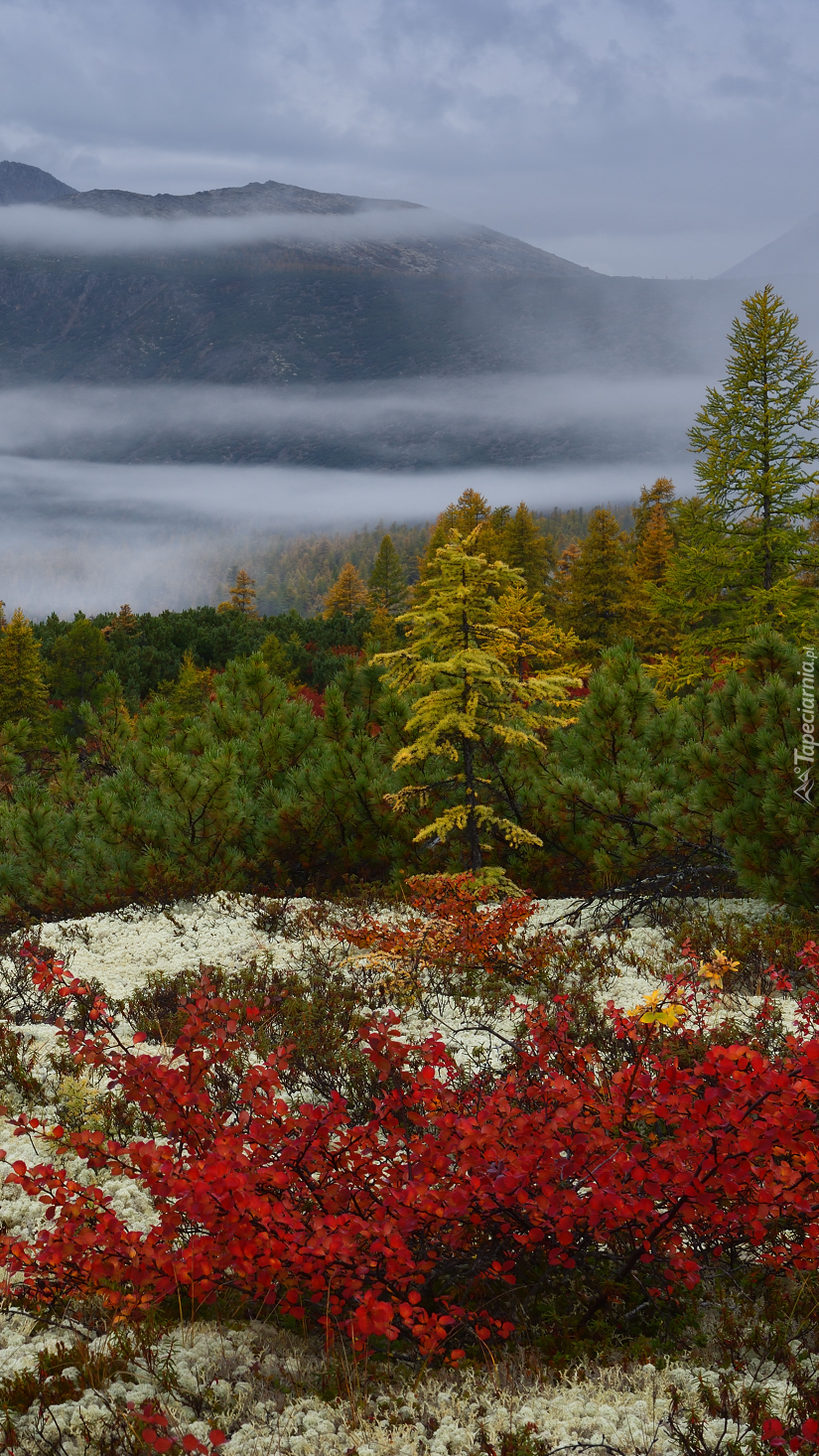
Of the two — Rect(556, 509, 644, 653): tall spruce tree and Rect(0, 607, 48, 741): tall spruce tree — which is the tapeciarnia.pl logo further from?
Rect(556, 509, 644, 653): tall spruce tree

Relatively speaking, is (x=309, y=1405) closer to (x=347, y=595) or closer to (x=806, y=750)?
(x=806, y=750)

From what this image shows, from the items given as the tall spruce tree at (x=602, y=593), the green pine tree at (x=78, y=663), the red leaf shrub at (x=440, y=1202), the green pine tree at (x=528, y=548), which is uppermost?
the green pine tree at (x=528, y=548)

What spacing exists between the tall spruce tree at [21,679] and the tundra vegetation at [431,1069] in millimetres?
9402

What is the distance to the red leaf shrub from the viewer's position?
276cm

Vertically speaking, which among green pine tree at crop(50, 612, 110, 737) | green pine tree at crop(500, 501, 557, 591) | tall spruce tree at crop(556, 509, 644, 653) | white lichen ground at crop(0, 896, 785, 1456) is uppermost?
green pine tree at crop(500, 501, 557, 591)

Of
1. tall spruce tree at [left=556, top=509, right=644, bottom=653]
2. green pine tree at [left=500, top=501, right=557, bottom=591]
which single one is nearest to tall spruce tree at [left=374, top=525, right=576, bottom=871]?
tall spruce tree at [left=556, top=509, right=644, bottom=653]

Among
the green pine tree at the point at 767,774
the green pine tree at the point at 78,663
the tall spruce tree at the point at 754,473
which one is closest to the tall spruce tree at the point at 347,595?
the green pine tree at the point at 78,663

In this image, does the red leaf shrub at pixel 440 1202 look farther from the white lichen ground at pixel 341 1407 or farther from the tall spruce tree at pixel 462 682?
the tall spruce tree at pixel 462 682

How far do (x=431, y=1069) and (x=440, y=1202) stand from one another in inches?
17.4

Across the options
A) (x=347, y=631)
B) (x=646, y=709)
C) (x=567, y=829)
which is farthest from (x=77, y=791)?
(x=347, y=631)

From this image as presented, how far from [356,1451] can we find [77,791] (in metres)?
10.7

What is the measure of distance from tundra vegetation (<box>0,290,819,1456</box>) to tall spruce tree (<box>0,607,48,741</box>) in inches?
370

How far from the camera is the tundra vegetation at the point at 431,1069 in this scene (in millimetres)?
2807

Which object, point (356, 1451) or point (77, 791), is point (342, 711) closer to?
point (77, 791)
